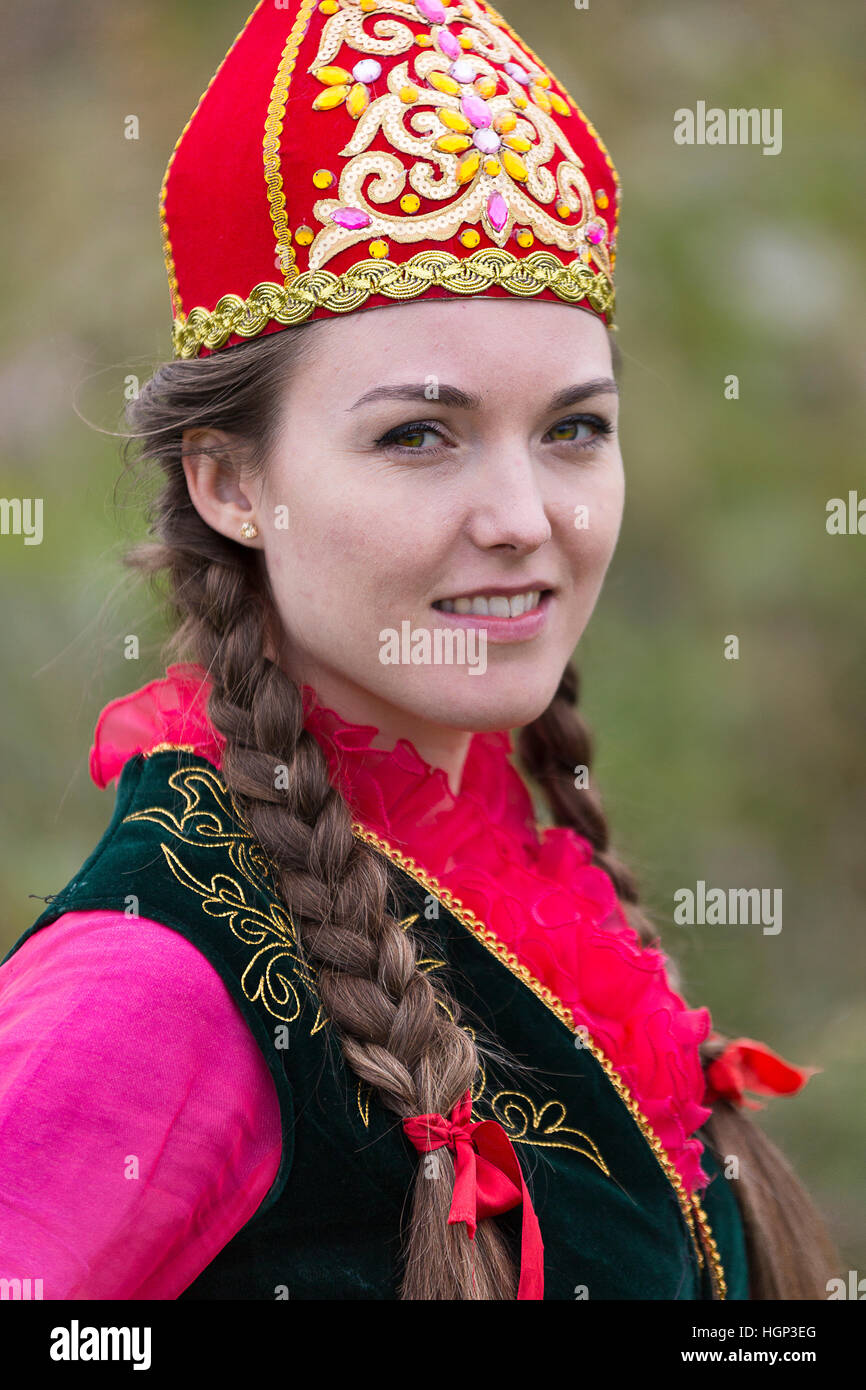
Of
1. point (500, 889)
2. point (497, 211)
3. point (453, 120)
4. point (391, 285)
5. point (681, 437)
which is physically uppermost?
point (681, 437)

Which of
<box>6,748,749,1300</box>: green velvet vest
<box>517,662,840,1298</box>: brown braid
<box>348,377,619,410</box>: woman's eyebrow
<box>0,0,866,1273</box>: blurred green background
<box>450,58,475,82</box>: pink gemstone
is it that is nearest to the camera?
<box>6,748,749,1300</box>: green velvet vest

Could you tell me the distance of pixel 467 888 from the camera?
1.56 meters

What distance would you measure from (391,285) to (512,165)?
23 cm

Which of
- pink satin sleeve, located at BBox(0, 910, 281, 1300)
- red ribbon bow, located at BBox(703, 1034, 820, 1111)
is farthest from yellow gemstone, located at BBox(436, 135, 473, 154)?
red ribbon bow, located at BBox(703, 1034, 820, 1111)

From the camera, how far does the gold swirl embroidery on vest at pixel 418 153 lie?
1435 mm

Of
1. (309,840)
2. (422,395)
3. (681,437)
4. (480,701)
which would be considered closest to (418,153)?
(422,395)

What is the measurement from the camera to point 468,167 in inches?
57.1

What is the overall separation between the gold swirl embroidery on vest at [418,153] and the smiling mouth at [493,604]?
405 millimetres

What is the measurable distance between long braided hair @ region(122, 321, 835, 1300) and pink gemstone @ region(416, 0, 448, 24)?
42cm

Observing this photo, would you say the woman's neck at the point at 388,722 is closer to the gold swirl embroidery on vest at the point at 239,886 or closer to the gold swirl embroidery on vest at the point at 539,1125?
the gold swirl embroidery on vest at the point at 239,886

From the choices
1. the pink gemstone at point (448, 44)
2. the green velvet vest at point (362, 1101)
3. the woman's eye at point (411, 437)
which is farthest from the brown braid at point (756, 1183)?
the pink gemstone at point (448, 44)

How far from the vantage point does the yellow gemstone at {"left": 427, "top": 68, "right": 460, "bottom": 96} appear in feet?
4.78

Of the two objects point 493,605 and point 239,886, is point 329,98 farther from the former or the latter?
→ point 239,886

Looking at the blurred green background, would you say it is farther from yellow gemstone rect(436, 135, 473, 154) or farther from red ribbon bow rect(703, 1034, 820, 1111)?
yellow gemstone rect(436, 135, 473, 154)
